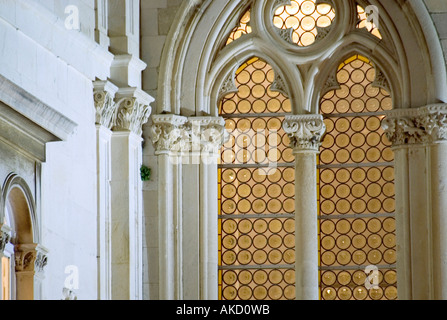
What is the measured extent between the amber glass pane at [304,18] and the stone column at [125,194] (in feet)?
7.88

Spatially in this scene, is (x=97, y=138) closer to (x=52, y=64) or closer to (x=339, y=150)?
(x=52, y=64)

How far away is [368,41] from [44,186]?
539 cm

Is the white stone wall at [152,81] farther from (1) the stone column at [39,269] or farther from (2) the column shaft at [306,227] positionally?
(1) the stone column at [39,269]

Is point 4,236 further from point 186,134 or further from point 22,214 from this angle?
point 186,134

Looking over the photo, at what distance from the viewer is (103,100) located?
64.4 feet

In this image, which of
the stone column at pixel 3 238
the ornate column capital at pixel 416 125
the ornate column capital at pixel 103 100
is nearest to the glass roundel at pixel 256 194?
the ornate column capital at pixel 416 125

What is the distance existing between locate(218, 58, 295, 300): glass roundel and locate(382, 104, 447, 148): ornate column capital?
5.15ft

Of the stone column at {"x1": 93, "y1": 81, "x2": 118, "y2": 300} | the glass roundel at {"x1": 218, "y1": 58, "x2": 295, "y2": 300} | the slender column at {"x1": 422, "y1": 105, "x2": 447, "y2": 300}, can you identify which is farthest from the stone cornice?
the slender column at {"x1": 422, "y1": 105, "x2": 447, "y2": 300}

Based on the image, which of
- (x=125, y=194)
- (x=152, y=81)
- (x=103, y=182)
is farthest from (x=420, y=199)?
(x=103, y=182)

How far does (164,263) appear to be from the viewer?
68.2 feet

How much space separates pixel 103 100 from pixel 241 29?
2.79 metres

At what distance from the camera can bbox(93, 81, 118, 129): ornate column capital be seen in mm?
19609

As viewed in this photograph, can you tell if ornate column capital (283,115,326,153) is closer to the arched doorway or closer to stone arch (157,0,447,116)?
stone arch (157,0,447,116)

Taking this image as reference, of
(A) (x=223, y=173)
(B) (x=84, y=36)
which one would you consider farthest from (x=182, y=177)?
(B) (x=84, y=36)
